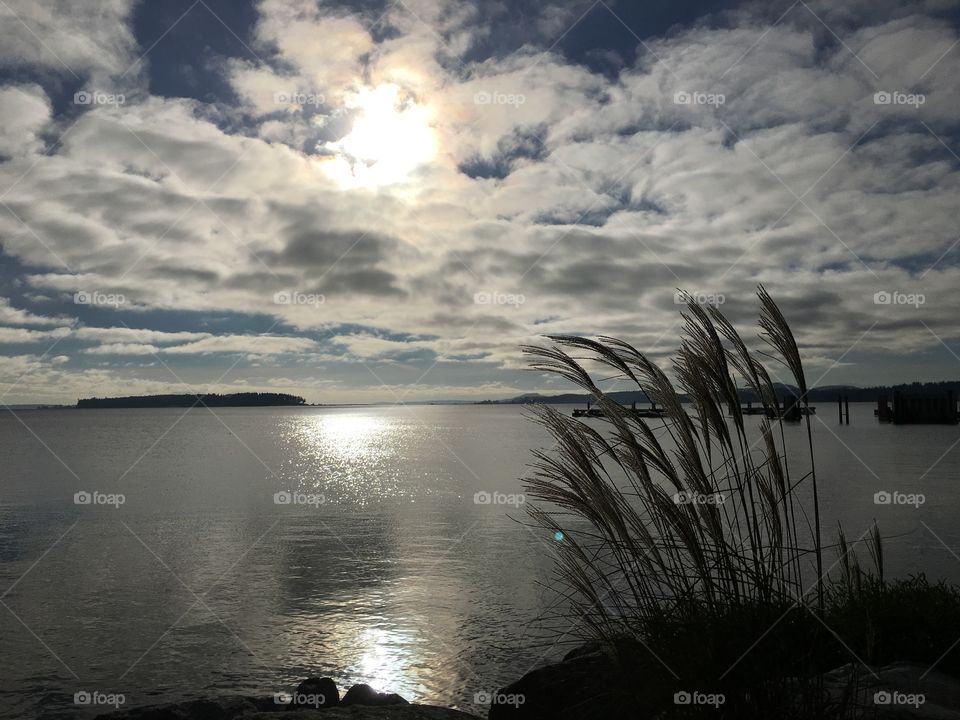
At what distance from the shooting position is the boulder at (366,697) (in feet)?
25.4

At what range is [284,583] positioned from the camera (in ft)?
49.2

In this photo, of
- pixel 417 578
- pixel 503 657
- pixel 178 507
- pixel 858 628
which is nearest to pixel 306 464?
pixel 178 507

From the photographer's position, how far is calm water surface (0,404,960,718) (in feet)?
32.2

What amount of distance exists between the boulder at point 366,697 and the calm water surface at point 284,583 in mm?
1070

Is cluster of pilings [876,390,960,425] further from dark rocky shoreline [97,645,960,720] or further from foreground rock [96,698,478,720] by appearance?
foreground rock [96,698,478,720]

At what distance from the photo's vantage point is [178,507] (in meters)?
27.8

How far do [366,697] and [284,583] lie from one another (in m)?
7.69

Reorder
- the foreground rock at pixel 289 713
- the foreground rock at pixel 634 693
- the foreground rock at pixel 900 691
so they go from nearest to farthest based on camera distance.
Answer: the foreground rock at pixel 634 693 < the foreground rock at pixel 900 691 < the foreground rock at pixel 289 713

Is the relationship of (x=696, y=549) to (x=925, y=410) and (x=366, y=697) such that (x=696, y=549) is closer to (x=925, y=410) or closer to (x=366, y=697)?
(x=366, y=697)

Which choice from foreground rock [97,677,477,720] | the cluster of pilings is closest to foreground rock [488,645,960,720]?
foreground rock [97,677,477,720]

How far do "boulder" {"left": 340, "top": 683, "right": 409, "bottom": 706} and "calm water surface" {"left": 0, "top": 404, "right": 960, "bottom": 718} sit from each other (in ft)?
3.51

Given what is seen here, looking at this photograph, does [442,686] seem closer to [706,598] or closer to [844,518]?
[706,598]

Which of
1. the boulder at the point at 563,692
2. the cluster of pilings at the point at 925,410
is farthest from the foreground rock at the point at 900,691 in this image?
the cluster of pilings at the point at 925,410

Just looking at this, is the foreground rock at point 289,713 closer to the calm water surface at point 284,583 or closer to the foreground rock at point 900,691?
the calm water surface at point 284,583
